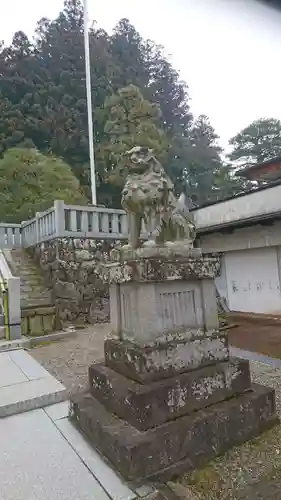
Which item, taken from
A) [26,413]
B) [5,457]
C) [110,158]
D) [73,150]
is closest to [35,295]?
[26,413]

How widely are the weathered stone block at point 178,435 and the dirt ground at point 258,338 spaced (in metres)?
2.46

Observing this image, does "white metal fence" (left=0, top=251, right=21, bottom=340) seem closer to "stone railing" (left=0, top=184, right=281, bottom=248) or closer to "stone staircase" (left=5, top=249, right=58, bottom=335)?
"stone staircase" (left=5, top=249, right=58, bottom=335)

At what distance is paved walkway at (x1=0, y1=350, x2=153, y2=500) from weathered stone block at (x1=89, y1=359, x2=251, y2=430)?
12.8 inches

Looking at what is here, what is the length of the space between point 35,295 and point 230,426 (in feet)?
19.0

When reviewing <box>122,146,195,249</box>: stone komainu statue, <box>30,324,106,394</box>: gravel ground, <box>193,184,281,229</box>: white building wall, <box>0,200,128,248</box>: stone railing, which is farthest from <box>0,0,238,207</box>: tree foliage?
<box>122,146,195,249</box>: stone komainu statue

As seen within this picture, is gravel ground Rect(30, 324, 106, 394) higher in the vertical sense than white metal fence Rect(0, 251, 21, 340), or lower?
lower

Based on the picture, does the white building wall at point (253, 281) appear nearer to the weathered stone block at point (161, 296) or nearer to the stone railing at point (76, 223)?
the stone railing at point (76, 223)

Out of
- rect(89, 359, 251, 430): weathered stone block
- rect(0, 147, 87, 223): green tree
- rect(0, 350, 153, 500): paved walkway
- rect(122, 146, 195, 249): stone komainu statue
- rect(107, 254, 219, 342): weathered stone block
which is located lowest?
rect(0, 350, 153, 500): paved walkway

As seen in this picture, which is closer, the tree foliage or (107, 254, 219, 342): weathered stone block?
(107, 254, 219, 342): weathered stone block

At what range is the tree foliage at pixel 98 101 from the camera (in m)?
16.8

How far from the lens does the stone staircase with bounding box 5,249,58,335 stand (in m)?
6.14

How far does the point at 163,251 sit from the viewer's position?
231 cm

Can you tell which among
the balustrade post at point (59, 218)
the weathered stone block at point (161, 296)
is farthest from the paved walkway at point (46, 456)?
the balustrade post at point (59, 218)

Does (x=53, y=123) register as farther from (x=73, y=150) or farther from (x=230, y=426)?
(x=230, y=426)
